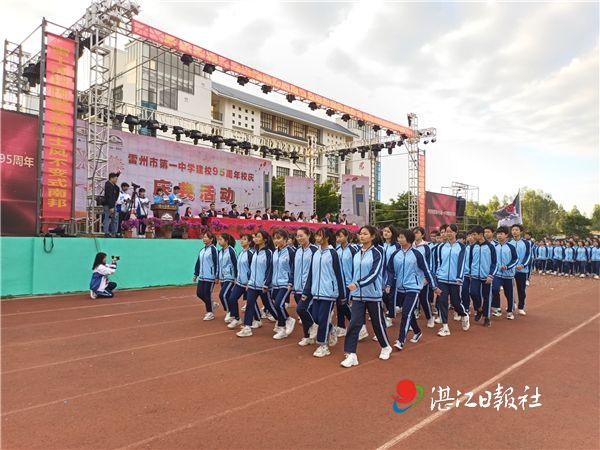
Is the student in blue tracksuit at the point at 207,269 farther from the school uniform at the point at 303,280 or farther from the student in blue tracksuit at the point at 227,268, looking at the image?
the school uniform at the point at 303,280

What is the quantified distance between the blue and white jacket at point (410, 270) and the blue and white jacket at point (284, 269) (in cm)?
157

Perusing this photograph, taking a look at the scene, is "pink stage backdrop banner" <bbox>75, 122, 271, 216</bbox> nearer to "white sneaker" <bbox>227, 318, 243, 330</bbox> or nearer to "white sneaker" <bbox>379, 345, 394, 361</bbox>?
"white sneaker" <bbox>227, 318, 243, 330</bbox>

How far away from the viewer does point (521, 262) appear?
29.5ft

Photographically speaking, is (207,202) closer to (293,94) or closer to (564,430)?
(293,94)

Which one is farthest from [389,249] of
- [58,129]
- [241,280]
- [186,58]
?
[186,58]

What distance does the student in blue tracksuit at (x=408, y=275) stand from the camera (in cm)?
586

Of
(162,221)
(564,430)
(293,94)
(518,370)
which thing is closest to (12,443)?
(564,430)

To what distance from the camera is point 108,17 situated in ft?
43.0

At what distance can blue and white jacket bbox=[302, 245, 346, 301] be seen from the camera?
552cm

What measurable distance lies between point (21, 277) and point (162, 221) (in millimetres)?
4090

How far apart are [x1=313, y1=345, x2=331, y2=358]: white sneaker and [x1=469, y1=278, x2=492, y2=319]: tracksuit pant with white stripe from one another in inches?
151

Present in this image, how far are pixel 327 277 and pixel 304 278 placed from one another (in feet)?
2.99

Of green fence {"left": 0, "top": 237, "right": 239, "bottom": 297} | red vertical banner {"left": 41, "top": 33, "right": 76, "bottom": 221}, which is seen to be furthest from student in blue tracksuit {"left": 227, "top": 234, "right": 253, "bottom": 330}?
red vertical banner {"left": 41, "top": 33, "right": 76, "bottom": 221}

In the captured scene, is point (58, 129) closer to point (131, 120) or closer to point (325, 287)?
point (131, 120)
